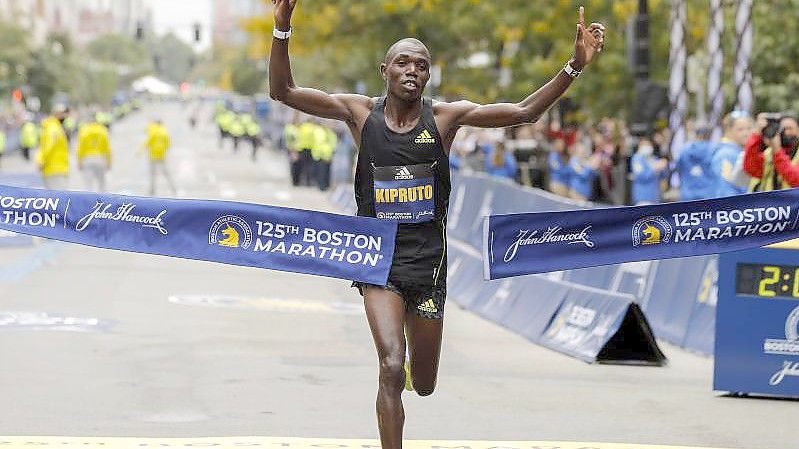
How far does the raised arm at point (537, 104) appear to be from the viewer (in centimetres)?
738

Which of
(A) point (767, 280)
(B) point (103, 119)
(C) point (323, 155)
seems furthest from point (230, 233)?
(B) point (103, 119)

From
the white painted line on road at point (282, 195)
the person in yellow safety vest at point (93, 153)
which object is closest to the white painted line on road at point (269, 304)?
the person in yellow safety vest at point (93, 153)

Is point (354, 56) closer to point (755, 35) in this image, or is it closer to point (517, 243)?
point (755, 35)

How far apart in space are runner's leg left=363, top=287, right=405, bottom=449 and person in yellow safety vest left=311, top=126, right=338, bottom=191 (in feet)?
113

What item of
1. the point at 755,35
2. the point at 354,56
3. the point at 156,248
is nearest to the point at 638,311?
the point at 156,248

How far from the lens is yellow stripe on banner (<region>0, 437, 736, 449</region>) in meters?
8.36

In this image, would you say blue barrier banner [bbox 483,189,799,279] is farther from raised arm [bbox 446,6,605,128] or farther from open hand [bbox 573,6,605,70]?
open hand [bbox 573,6,605,70]

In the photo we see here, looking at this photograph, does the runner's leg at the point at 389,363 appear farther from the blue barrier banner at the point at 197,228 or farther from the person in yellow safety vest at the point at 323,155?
the person in yellow safety vest at the point at 323,155

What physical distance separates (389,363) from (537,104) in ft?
4.34

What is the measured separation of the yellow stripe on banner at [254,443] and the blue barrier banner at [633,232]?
1009 mm

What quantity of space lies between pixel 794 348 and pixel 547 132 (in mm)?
25793

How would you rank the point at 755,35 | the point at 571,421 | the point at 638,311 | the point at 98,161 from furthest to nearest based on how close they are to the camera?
1. the point at 755,35
2. the point at 98,161
3. the point at 638,311
4. the point at 571,421

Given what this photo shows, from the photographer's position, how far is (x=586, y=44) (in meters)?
7.39

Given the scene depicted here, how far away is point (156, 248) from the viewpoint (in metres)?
8.08
